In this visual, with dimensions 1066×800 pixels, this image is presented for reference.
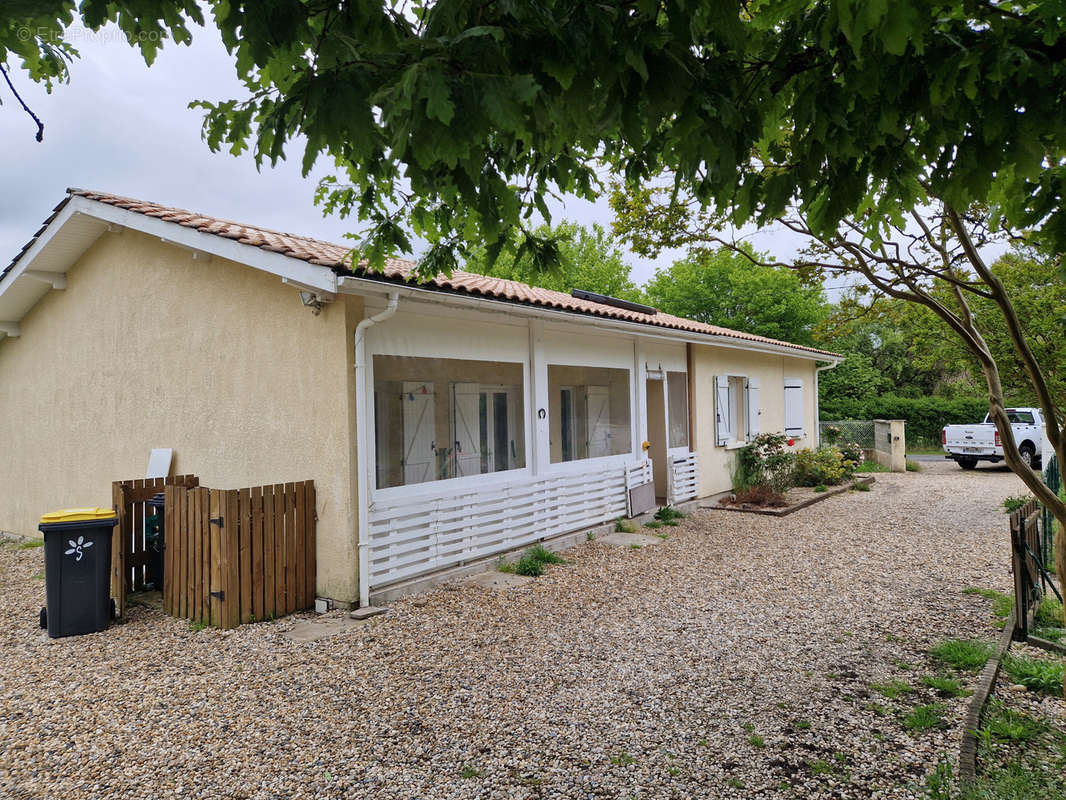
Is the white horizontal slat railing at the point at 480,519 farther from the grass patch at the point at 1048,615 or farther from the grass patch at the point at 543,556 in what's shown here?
the grass patch at the point at 1048,615

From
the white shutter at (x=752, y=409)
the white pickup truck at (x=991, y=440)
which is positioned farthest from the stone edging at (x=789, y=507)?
the white pickup truck at (x=991, y=440)

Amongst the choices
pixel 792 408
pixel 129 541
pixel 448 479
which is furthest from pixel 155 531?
pixel 792 408

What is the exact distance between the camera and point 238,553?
18.0ft

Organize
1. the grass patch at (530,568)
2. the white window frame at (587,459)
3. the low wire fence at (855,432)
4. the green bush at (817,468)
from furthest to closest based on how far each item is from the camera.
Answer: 1. the low wire fence at (855,432)
2. the green bush at (817,468)
3. the white window frame at (587,459)
4. the grass patch at (530,568)

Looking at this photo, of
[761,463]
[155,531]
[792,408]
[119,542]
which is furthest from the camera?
[792,408]

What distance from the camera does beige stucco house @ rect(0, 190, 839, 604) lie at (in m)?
6.01

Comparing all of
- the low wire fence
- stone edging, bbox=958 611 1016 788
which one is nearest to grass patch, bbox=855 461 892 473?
the low wire fence

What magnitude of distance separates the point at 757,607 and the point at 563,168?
14.0ft

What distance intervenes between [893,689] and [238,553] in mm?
4825

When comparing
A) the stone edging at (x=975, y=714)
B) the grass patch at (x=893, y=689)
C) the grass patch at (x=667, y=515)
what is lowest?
the grass patch at (x=893, y=689)

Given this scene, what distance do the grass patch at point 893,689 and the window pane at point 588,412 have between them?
5073 millimetres

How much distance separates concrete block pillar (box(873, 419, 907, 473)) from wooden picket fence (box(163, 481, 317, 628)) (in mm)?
16563

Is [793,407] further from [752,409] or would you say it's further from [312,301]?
[312,301]

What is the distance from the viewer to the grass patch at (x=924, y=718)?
3.49 m
